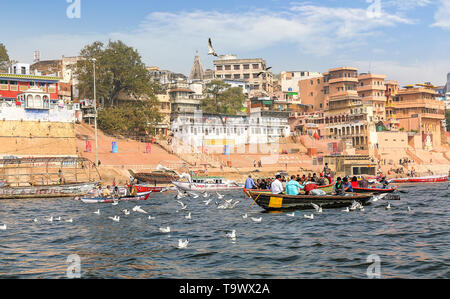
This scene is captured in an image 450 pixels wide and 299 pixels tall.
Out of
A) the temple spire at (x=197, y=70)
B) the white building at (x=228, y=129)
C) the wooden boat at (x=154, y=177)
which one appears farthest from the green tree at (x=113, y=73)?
the temple spire at (x=197, y=70)

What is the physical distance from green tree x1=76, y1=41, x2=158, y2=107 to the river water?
5496cm

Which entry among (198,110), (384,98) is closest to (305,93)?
(384,98)

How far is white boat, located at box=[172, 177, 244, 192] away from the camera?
163 ft

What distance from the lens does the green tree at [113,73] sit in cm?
7856

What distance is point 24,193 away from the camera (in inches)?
1734

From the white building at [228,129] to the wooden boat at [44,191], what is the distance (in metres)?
33.4

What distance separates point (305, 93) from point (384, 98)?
53.0 ft

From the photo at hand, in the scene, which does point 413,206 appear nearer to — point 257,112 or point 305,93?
point 257,112

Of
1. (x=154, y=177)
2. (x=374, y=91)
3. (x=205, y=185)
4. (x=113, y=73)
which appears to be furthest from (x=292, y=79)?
(x=205, y=185)

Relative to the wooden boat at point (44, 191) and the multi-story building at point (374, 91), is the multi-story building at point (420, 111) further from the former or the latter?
the wooden boat at point (44, 191)

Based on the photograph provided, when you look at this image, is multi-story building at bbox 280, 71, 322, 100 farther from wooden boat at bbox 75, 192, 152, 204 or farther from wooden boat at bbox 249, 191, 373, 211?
wooden boat at bbox 249, 191, 373, 211

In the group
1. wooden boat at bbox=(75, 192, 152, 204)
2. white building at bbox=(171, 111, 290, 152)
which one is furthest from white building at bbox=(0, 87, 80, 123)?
wooden boat at bbox=(75, 192, 152, 204)

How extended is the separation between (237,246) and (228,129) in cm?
6857

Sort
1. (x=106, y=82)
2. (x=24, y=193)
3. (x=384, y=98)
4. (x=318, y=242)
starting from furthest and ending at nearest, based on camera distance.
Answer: (x=384, y=98) → (x=106, y=82) → (x=24, y=193) → (x=318, y=242)
